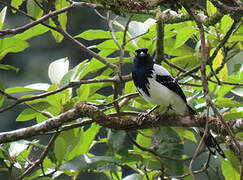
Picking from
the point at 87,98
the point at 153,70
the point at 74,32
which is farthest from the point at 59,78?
the point at 74,32

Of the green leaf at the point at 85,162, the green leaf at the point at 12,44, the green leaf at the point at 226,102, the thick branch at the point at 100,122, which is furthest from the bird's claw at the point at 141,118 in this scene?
the green leaf at the point at 12,44

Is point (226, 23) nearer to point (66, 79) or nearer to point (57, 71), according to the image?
point (66, 79)

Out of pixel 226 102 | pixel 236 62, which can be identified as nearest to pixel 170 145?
pixel 226 102

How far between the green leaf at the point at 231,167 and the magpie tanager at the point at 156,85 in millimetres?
456

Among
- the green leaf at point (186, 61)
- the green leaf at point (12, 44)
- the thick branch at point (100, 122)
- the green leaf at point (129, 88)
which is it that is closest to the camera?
the thick branch at point (100, 122)

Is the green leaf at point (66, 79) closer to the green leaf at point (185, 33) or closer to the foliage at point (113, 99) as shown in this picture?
the foliage at point (113, 99)

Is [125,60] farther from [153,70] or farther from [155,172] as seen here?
[155,172]

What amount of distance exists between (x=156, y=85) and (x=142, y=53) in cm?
38

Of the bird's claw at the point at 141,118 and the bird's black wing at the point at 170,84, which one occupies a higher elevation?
the bird's black wing at the point at 170,84

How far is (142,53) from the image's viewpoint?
3158 millimetres

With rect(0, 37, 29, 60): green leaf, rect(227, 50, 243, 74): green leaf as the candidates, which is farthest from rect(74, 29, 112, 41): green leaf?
rect(227, 50, 243, 74): green leaf

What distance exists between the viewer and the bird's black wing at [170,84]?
3.29 m

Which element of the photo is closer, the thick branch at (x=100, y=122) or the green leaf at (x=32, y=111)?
the thick branch at (x=100, y=122)

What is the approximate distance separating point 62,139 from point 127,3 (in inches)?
43.3
